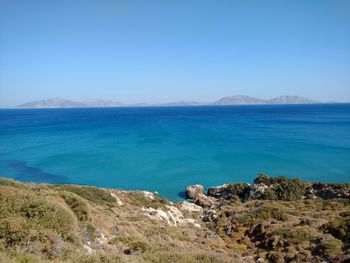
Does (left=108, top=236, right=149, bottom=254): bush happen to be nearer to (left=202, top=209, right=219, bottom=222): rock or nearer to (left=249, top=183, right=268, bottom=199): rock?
(left=202, top=209, right=219, bottom=222): rock

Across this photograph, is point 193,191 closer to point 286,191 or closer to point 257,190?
point 257,190

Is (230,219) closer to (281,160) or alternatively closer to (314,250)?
(314,250)

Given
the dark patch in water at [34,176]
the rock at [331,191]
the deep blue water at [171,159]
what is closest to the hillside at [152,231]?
the rock at [331,191]

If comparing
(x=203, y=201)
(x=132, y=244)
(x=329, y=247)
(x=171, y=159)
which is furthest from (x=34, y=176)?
(x=329, y=247)

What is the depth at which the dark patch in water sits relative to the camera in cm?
4335

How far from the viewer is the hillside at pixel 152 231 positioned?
9.27 metres

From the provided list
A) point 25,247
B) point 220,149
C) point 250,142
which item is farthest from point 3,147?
point 25,247

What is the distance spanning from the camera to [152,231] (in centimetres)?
1645

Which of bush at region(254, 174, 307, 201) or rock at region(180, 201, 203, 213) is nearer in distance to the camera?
rock at region(180, 201, 203, 213)

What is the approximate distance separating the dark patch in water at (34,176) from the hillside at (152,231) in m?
18.3

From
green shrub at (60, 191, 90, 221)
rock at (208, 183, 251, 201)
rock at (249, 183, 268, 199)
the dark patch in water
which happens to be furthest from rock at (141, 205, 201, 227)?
the dark patch in water

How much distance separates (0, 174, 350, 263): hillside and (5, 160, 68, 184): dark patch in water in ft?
59.9

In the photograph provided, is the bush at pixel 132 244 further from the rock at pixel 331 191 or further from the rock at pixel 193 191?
the rock at pixel 331 191

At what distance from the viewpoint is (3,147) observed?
7088 centimetres
